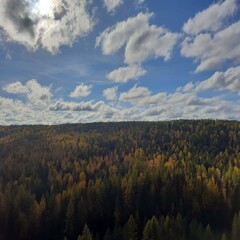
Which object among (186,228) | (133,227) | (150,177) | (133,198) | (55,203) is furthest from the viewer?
Result: (150,177)

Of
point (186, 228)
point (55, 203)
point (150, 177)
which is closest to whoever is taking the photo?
point (186, 228)

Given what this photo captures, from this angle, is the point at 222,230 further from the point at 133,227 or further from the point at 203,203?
the point at 133,227

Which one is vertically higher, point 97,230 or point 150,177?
point 150,177

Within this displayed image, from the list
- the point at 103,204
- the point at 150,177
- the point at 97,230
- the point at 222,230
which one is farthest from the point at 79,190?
the point at 222,230

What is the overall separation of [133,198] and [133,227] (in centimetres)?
3833

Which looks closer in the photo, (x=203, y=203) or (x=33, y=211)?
(x=33, y=211)

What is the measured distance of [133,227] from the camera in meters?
130

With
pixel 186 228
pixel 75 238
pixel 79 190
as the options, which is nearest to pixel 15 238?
pixel 75 238

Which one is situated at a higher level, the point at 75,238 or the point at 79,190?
the point at 79,190

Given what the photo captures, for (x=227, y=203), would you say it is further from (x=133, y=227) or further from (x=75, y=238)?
(x=75, y=238)

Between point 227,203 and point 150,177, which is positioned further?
point 150,177

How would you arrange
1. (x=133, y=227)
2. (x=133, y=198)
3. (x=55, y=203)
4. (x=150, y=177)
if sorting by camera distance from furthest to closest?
(x=150, y=177) → (x=133, y=198) → (x=55, y=203) → (x=133, y=227)

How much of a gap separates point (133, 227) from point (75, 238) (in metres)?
23.6

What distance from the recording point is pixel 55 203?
154750 millimetres
